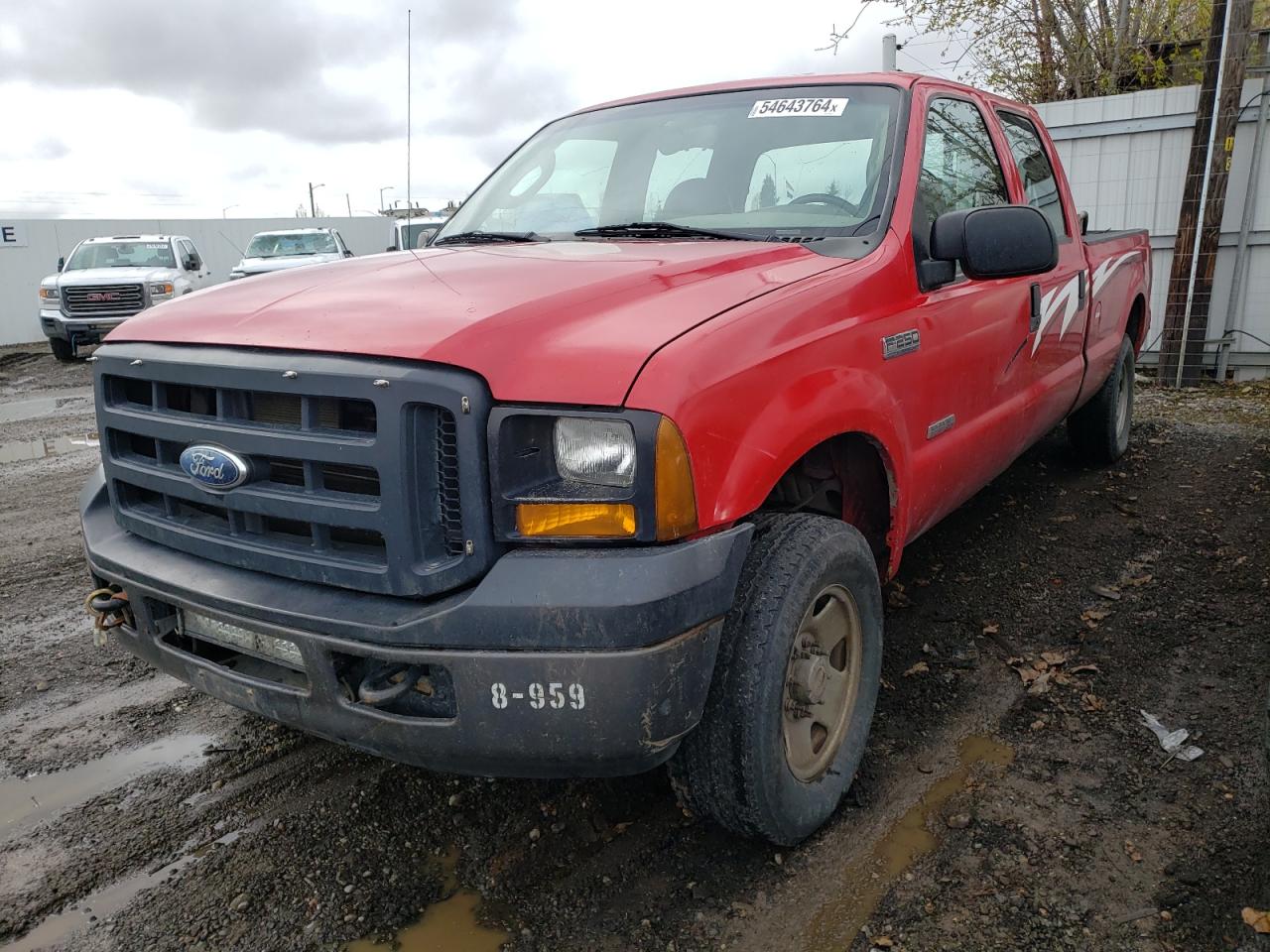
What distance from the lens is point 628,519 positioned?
6.58 ft

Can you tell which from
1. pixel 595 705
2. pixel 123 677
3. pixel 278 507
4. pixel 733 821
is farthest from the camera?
pixel 123 677

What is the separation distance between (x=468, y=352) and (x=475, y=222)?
188 cm

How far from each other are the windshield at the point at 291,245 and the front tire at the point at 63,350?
4.30 meters

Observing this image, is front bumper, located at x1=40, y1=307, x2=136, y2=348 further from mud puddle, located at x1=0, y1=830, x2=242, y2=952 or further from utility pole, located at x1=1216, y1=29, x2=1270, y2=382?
utility pole, located at x1=1216, y1=29, x2=1270, y2=382

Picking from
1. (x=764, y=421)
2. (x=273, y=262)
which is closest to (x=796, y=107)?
(x=764, y=421)

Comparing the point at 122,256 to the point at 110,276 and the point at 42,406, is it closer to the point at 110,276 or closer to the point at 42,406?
the point at 110,276

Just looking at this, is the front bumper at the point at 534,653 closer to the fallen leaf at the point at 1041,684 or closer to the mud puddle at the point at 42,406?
the fallen leaf at the point at 1041,684

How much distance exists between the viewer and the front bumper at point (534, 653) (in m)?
1.94

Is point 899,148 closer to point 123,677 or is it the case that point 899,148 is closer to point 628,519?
point 628,519

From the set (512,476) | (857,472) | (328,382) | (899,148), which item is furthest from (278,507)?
(899,148)

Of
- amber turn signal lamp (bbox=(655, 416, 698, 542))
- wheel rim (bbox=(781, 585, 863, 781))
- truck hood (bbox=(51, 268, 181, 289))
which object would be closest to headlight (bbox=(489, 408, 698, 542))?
amber turn signal lamp (bbox=(655, 416, 698, 542))

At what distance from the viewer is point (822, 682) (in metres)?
2.54

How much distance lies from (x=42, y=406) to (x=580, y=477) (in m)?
11.1

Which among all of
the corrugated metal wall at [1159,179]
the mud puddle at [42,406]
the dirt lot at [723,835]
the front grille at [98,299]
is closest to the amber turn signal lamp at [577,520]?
the dirt lot at [723,835]
